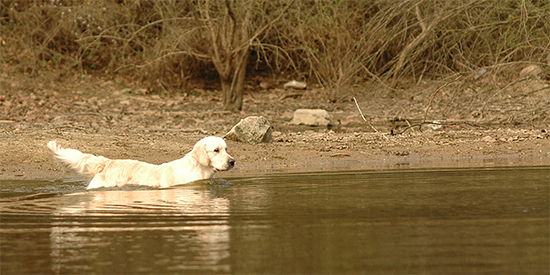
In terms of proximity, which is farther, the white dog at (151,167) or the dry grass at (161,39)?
the dry grass at (161,39)

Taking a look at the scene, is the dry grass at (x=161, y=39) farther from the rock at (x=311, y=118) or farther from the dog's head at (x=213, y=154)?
the dog's head at (x=213, y=154)

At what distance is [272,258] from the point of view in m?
4.49

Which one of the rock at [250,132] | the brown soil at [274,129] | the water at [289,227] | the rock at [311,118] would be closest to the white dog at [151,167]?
the water at [289,227]

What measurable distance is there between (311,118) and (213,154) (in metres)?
7.73

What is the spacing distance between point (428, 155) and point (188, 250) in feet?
27.1

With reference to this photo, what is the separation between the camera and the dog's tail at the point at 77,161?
8.80 metres

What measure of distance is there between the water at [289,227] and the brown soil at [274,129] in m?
2.71

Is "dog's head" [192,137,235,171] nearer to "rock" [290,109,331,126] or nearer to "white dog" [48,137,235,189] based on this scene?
"white dog" [48,137,235,189]

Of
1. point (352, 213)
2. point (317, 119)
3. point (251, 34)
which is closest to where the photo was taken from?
point (352, 213)

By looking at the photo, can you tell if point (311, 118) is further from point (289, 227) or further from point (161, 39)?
point (289, 227)

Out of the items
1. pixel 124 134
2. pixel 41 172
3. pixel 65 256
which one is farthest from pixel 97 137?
pixel 65 256

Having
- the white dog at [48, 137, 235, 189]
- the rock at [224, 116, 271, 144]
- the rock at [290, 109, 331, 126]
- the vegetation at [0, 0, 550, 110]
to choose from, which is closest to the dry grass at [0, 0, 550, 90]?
the vegetation at [0, 0, 550, 110]

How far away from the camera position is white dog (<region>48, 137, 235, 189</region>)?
8.75 m

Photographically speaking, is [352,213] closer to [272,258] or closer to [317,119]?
[272,258]
